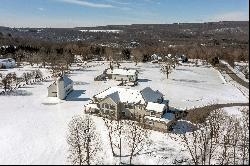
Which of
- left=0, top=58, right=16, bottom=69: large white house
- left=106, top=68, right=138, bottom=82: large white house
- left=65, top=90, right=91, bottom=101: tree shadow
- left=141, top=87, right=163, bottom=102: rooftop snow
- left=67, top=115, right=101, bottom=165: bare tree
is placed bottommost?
left=67, top=115, right=101, bottom=165: bare tree

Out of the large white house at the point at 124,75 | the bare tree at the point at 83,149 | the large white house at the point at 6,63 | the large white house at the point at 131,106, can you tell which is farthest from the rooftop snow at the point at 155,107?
the large white house at the point at 6,63

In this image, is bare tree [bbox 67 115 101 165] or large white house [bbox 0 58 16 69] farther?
large white house [bbox 0 58 16 69]

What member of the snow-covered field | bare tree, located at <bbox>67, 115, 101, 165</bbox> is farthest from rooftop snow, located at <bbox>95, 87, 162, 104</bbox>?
bare tree, located at <bbox>67, 115, 101, 165</bbox>

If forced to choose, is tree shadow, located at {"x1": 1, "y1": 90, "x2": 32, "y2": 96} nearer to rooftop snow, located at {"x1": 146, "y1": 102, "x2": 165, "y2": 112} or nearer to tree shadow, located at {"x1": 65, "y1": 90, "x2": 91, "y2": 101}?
tree shadow, located at {"x1": 65, "y1": 90, "x2": 91, "y2": 101}

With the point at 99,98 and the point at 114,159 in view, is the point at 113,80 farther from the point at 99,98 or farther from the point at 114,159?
the point at 114,159

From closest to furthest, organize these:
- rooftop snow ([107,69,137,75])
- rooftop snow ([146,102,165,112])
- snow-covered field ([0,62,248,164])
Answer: snow-covered field ([0,62,248,164]) → rooftop snow ([146,102,165,112]) → rooftop snow ([107,69,137,75])

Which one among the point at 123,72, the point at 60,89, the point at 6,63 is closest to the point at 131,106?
the point at 60,89
